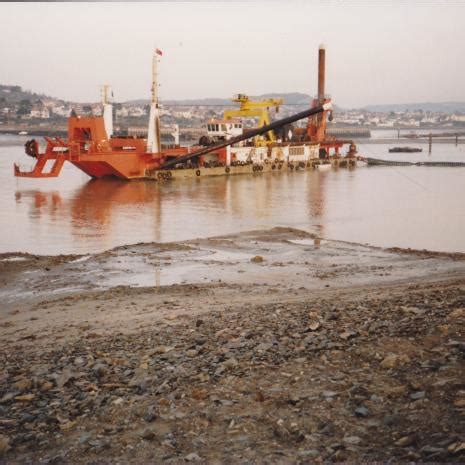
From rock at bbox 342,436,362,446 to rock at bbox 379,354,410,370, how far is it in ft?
4.00

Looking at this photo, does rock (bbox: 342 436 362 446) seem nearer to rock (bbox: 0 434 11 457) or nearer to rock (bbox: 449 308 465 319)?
rock (bbox: 0 434 11 457)

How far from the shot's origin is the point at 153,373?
18.7ft

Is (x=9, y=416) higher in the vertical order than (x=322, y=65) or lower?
lower

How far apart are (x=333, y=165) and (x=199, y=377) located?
1953 inches

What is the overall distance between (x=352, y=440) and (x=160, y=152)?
3495 cm

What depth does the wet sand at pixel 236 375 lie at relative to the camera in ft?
14.0

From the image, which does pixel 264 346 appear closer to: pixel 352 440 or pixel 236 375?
pixel 236 375

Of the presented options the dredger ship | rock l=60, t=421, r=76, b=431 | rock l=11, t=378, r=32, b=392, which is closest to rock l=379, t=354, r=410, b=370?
rock l=60, t=421, r=76, b=431

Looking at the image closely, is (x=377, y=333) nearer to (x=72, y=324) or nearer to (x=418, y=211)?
(x=72, y=324)

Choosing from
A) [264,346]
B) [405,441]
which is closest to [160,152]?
[264,346]

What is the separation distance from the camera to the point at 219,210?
24125 millimetres

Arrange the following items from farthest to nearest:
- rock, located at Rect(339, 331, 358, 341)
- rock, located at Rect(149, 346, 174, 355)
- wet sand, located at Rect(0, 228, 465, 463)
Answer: rock, located at Rect(149, 346, 174, 355)
rock, located at Rect(339, 331, 358, 341)
wet sand, located at Rect(0, 228, 465, 463)

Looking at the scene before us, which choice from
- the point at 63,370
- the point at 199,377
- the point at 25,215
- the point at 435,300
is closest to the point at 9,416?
the point at 63,370

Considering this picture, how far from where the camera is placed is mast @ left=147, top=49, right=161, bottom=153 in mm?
35500
